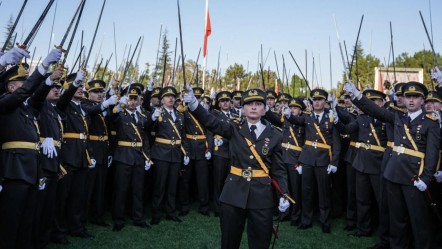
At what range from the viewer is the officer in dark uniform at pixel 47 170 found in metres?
5.48

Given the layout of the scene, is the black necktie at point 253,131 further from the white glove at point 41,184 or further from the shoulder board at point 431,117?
the shoulder board at point 431,117

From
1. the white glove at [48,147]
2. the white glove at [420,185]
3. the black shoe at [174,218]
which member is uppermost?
the white glove at [48,147]

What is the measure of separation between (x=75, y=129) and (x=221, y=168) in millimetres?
3563

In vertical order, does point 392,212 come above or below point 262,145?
below

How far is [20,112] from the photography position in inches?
190

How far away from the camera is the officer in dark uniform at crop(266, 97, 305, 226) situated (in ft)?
28.5

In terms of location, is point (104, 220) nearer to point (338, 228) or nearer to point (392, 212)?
point (338, 228)

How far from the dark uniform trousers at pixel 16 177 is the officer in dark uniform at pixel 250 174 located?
2176 millimetres

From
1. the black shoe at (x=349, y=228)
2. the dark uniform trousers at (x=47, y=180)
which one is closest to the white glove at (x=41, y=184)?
the dark uniform trousers at (x=47, y=180)

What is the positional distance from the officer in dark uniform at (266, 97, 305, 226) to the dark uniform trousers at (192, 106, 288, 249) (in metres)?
3.80

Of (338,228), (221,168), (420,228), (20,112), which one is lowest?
(338,228)

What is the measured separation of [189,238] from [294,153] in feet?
10.9

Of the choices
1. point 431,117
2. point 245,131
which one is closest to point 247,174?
point 245,131

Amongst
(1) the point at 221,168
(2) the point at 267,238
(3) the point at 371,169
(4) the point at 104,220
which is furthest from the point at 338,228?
(4) the point at 104,220
